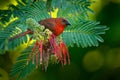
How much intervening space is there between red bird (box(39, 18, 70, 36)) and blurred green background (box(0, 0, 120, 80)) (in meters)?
0.91

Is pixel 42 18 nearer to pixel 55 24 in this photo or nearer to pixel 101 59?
pixel 55 24

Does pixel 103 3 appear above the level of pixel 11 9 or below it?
above

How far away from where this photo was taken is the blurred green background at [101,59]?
1722mm

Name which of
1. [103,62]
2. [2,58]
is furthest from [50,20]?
[103,62]

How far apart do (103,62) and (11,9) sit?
1202mm

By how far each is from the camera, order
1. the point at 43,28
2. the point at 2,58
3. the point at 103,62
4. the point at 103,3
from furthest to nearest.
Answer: the point at 103,62 < the point at 103,3 < the point at 2,58 < the point at 43,28

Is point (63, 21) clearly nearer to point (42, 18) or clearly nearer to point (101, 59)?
point (42, 18)

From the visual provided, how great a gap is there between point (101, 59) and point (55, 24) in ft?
3.98

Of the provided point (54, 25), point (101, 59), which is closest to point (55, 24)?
point (54, 25)

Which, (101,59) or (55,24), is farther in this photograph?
(101,59)

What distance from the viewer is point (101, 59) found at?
189cm

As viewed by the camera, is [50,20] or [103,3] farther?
[103,3]

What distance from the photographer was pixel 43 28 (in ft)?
2.12

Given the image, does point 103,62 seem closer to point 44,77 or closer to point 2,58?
point 44,77
